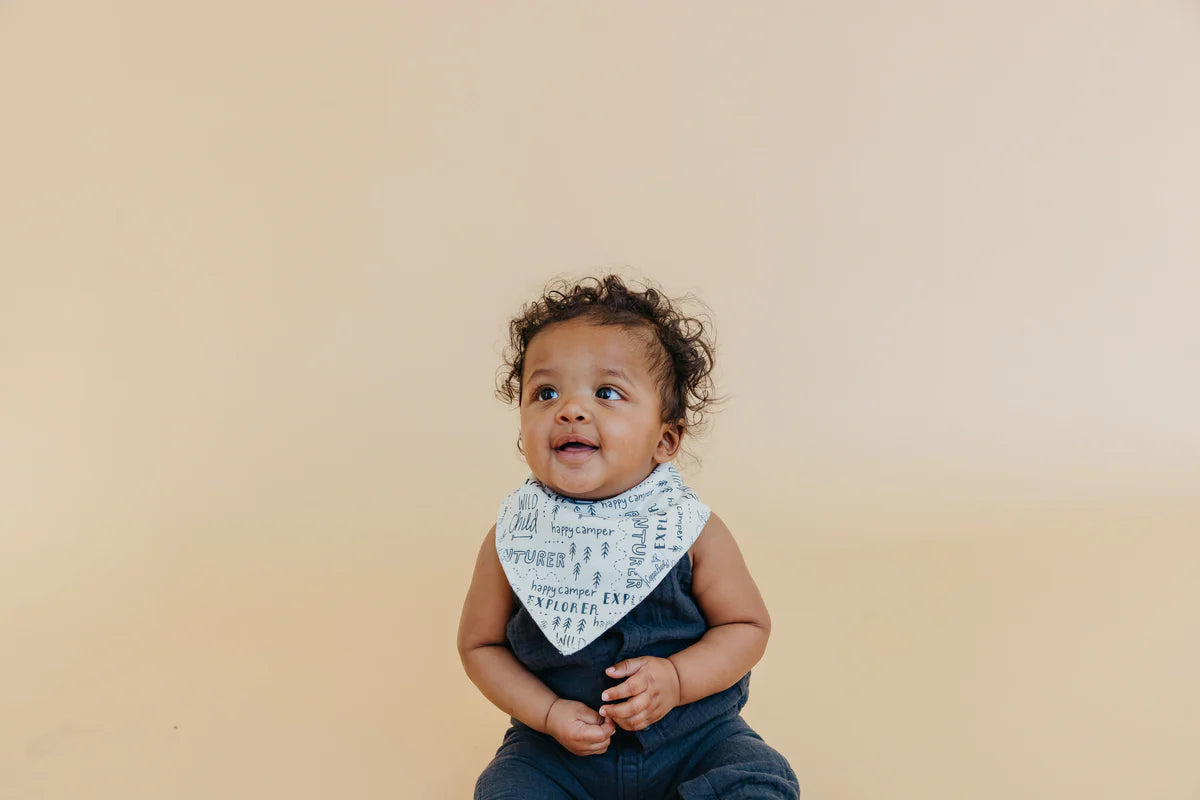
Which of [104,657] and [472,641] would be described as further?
[104,657]

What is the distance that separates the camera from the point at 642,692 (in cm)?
177

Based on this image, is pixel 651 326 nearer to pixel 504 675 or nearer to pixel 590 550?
pixel 590 550

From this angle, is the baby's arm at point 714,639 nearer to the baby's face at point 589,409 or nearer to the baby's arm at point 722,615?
the baby's arm at point 722,615

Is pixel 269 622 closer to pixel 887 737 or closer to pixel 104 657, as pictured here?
pixel 104 657

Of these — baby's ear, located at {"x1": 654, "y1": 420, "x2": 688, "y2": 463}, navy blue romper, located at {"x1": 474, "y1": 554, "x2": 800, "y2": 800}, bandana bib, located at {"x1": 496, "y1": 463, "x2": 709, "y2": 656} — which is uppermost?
baby's ear, located at {"x1": 654, "y1": 420, "x2": 688, "y2": 463}

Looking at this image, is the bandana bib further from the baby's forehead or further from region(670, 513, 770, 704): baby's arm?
the baby's forehead

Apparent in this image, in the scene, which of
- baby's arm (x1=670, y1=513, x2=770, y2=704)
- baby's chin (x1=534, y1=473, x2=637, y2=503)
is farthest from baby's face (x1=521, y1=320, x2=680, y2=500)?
baby's arm (x1=670, y1=513, x2=770, y2=704)

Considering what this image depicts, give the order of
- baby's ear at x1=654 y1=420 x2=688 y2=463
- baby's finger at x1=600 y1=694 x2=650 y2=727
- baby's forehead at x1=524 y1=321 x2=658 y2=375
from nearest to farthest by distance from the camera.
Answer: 1. baby's finger at x1=600 y1=694 x2=650 y2=727
2. baby's forehead at x1=524 y1=321 x2=658 y2=375
3. baby's ear at x1=654 y1=420 x2=688 y2=463

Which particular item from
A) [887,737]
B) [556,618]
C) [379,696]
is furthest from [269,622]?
[887,737]

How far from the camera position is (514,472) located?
127 inches

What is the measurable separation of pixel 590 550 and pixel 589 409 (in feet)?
0.74

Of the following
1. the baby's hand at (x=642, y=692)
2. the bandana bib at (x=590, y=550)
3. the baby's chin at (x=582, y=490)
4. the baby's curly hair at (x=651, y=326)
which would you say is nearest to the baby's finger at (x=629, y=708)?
the baby's hand at (x=642, y=692)

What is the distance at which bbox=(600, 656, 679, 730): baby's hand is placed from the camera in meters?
1.77

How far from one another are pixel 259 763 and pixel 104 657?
2.24 feet
